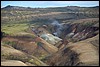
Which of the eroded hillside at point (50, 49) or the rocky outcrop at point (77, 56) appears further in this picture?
the eroded hillside at point (50, 49)

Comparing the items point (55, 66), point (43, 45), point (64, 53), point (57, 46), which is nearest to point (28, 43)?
point (43, 45)

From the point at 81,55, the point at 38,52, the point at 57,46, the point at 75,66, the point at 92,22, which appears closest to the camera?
the point at 75,66

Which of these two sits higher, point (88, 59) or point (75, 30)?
point (88, 59)

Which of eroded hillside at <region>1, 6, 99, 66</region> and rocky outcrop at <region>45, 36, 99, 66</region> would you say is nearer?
rocky outcrop at <region>45, 36, 99, 66</region>

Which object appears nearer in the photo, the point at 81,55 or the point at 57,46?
the point at 81,55

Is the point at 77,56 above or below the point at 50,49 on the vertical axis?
above

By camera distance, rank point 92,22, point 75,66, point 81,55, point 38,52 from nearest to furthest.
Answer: point 75,66 < point 81,55 < point 38,52 < point 92,22

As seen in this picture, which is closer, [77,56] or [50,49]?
[77,56]

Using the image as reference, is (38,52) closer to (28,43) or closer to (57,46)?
(28,43)

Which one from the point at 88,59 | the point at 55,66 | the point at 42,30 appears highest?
the point at 88,59
